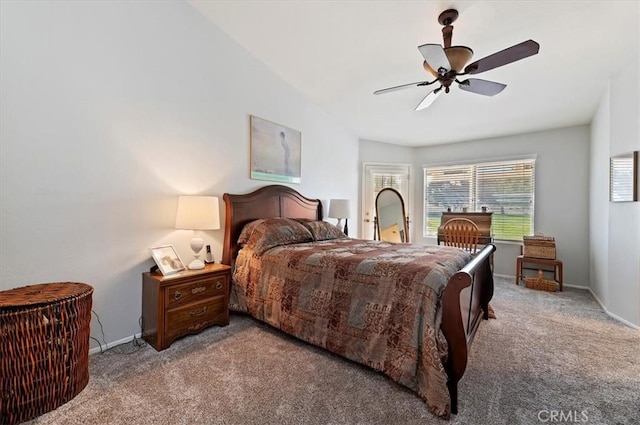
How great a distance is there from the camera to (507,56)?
6.74 feet

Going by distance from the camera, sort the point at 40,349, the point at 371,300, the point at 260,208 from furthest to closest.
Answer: the point at 260,208
the point at 371,300
the point at 40,349

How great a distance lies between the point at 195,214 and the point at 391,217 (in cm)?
386

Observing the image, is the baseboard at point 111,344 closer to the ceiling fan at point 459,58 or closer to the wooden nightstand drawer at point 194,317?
the wooden nightstand drawer at point 194,317

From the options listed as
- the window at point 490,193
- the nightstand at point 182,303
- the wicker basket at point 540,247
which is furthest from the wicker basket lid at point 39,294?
the window at point 490,193

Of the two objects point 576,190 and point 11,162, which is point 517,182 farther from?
point 11,162

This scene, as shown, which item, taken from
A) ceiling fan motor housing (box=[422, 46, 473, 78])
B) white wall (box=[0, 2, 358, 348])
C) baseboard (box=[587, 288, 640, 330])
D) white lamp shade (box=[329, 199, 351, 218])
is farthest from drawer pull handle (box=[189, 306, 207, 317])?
baseboard (box=[587, 288, 640, 330])

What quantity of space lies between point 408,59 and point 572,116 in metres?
2.90

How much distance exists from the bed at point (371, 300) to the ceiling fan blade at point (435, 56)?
1.51m

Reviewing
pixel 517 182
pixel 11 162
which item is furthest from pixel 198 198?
pixel 517 182

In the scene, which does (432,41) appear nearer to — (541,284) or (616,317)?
(616,317)

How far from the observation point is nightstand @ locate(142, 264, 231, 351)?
2248 mm

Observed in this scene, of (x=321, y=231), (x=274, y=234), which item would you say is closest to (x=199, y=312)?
(x=274, y=234)

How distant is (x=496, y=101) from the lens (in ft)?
12.1

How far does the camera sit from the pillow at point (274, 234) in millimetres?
2854
